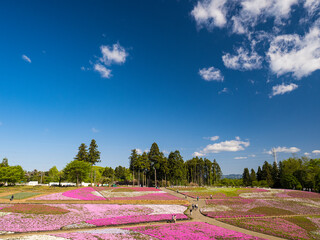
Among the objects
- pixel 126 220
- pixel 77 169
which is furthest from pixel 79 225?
pixel 77 169

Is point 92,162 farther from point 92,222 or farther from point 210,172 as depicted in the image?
point 210,172

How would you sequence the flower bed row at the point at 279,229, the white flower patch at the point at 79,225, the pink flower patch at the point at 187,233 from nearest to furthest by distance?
the pink flower patch at the point at 187,233 < the white flower patch at the point at 79,225 < the flower bed row at the point at 279,229

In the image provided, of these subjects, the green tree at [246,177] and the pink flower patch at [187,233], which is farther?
the green tree at [246,177]

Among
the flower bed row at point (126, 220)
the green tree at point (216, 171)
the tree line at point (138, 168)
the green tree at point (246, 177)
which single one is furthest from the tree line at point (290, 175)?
the flower bed row at point (126, 220)

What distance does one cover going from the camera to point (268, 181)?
318 ft

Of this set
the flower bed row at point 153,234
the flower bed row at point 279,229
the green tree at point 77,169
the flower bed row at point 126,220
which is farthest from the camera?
the green tree at point 77,169

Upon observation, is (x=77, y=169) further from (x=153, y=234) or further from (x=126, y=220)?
→ (x=153, y=234)

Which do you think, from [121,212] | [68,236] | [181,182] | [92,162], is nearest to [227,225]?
[121,212]

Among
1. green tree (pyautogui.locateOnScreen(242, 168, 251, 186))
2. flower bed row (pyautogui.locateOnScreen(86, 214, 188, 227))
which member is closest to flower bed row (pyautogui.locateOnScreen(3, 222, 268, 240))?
flower bed row (pyautogui.locateOnScreen(86, 214, 188, 227))

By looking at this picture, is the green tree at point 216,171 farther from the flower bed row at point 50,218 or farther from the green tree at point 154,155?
the flower bed row at point 50,218

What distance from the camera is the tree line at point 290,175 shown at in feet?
251

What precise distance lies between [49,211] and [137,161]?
169ft

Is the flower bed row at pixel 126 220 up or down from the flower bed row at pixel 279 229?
up

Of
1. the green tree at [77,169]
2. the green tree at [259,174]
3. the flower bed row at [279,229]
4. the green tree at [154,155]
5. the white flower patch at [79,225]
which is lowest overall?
the flower bed row at [279,229]
